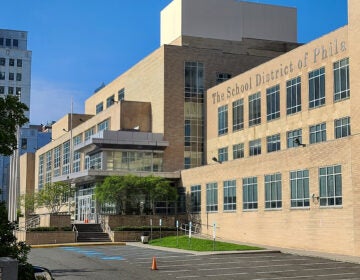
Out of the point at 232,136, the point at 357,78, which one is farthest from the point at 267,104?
the point at 357,78

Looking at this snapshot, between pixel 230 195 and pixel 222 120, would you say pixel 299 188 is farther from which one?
pixel 222 120

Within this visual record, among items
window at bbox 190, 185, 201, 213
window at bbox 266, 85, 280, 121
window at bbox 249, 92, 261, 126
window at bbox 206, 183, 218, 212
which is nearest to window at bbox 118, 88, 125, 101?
window at bbox 190, 185, 201, 213

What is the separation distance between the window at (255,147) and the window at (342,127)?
36.1 ft

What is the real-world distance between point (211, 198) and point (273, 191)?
10.5 metres

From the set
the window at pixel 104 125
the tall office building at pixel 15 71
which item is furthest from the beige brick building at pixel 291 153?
the tall office building at pixel 15 71

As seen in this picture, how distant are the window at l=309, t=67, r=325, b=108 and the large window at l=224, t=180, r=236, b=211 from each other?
8.77 meters

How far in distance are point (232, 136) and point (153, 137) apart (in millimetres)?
8945

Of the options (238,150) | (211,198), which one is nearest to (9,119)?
(211,198)

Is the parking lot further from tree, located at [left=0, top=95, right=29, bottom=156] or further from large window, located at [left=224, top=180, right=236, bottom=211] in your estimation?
large window, located at [left=224, top=180, right=236, bottom=211]

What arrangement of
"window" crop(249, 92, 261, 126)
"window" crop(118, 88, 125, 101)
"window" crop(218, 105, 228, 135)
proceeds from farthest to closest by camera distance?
"window" crop(118, 88, 125, 101) → "window" crop(218, 105, 228, 135) → "window" crop(249, 92, 261, 126)

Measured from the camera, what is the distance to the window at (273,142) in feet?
168

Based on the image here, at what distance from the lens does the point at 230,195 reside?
49062mm

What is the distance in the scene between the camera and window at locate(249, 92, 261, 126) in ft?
178

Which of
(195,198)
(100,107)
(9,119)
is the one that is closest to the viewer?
(9,119)
